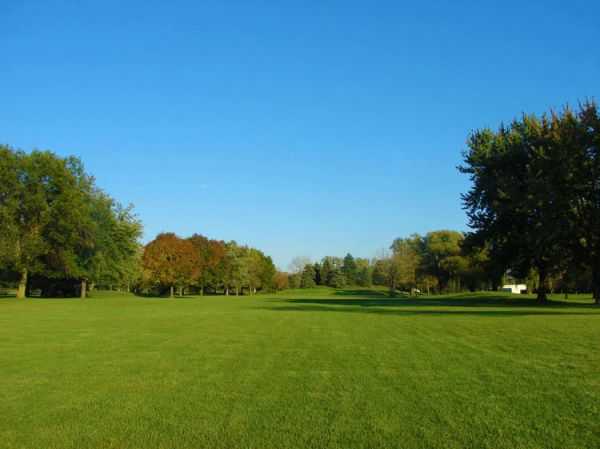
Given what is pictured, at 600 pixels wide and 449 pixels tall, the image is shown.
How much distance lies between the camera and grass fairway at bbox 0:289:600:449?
6488 mm

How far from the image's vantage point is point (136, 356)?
43.9ft

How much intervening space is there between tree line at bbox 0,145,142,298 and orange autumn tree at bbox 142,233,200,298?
1186 centimetres

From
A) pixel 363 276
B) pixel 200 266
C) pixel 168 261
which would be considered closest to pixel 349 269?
pixel 363 276

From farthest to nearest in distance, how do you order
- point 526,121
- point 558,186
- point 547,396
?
point 526,121
point 558,186
point 547,396

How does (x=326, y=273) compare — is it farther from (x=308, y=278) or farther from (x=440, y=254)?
(x=440, y=254)

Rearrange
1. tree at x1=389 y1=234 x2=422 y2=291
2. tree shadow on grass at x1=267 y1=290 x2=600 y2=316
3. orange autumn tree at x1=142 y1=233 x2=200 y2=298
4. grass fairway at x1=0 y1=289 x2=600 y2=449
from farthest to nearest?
tree at x1=389 y1=234 x2=422 y2=291 < orange autumn tree at x1=142 y1=233 x2=200 y2=298 < tree shadow on grass at x1=267 y1=290 x2=600 y2=316 < grass fairway at x1=0 y1=289 x2=600 y2=449

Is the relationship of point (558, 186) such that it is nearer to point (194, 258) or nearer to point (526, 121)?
point (526, 121)

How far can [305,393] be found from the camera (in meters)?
8.79

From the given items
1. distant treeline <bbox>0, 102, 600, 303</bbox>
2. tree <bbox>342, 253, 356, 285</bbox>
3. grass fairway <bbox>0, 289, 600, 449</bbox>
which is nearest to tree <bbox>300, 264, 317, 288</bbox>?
tree <bbox>342, 253, 356, 285</bbox>

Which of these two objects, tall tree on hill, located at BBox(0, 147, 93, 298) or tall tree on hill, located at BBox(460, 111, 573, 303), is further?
tall tree on hill, located at BBox(0, 147, 93, 298)

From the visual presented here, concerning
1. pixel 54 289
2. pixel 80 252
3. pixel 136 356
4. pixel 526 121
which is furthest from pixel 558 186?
pixel 54 289

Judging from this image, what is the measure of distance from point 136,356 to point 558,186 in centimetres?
2934

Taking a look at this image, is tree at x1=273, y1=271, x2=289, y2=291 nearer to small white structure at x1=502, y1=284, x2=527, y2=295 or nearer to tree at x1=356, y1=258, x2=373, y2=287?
tree at x1=356, y1=258, x2=373, y2=287

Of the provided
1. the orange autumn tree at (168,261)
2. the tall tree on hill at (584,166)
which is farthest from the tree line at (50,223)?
the tall tree on hill at (584,166)
